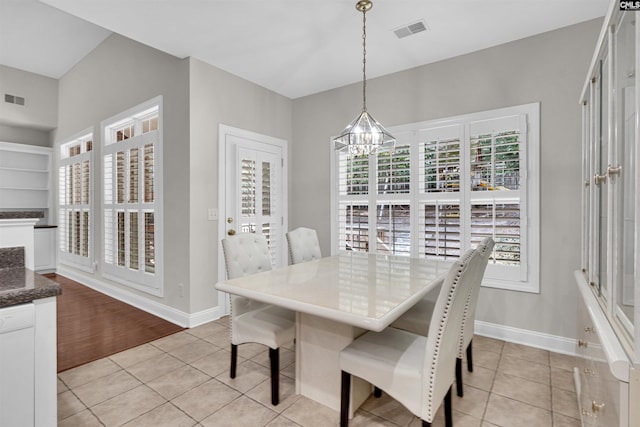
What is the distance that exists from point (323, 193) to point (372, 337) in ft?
8.46

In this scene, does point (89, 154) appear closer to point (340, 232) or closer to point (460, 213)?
point (340, 232)

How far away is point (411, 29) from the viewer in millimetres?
2721

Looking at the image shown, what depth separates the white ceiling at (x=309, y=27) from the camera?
2.40m

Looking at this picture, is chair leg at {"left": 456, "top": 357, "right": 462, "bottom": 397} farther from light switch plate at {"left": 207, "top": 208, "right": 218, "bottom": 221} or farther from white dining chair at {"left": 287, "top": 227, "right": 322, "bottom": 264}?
light switch plate at {"left": 207, "top": 208, "right": 218, "bottom": 221}

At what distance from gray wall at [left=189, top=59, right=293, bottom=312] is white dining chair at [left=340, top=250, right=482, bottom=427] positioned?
7.05 ft

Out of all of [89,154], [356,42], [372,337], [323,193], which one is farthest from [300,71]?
[89,154]

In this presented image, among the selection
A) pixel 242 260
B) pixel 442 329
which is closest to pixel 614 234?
pixel 442 329

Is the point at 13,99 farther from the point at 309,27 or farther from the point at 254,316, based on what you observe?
the point at 254,316

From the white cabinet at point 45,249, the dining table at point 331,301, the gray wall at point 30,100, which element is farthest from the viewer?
the white cabinet at point 45,249

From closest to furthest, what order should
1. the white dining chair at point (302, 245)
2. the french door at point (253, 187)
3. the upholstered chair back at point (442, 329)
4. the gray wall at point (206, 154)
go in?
the upholstered chair back at point (442, 329), the white dining chair at point (302, 245), the gray wall at point (206, 154), the french door at point (253, 187)

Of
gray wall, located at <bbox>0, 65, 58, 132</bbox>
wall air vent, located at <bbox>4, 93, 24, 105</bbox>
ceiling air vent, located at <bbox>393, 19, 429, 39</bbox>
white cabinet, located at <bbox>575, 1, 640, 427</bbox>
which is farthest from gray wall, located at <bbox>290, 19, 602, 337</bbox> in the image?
wall air vent, located at <bbox>4, 93, 24, 105</bbox>

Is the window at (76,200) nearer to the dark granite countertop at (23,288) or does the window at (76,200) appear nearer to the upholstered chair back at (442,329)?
the dark granite countertop at (23,288)

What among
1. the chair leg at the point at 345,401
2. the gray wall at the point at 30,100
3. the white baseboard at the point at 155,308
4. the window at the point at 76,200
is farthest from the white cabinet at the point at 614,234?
the gray wall at the point at 30,100

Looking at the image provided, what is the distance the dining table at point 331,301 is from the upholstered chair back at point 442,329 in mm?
177
